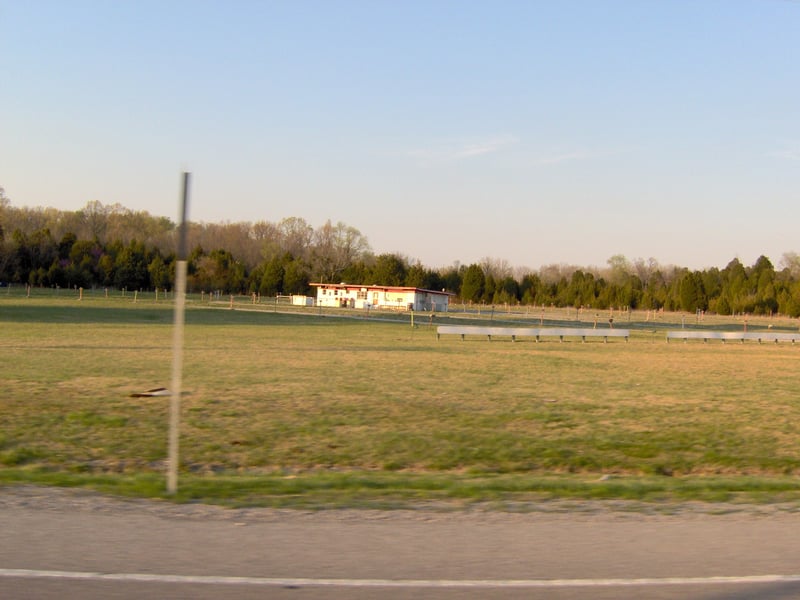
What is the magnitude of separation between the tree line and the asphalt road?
319ft

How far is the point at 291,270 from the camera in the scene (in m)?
117

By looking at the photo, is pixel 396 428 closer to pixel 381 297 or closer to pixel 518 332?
pixel 518 332

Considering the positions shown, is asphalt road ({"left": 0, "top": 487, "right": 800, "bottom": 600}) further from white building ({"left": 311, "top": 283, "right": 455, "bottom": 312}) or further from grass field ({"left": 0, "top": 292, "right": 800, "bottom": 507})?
white building ({"left": 311, "top": 283, "right": 455, "bottom": 312})

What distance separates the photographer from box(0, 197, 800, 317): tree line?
105375 millimetres

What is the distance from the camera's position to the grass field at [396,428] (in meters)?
9.20

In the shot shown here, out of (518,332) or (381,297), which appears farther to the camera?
(381,297)

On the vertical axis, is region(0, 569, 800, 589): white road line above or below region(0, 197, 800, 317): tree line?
below

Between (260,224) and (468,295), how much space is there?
164ft

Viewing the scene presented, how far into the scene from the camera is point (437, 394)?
61.7ft

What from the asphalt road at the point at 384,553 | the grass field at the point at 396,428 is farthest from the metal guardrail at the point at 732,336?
the asphalt road at the point at 384,553

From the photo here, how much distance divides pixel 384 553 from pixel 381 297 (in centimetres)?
9476

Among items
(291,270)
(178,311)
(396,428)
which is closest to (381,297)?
(291,270)

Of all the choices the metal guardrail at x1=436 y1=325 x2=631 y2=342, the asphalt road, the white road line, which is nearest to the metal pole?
the asphalt road

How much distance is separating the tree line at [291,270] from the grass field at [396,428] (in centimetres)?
8068
